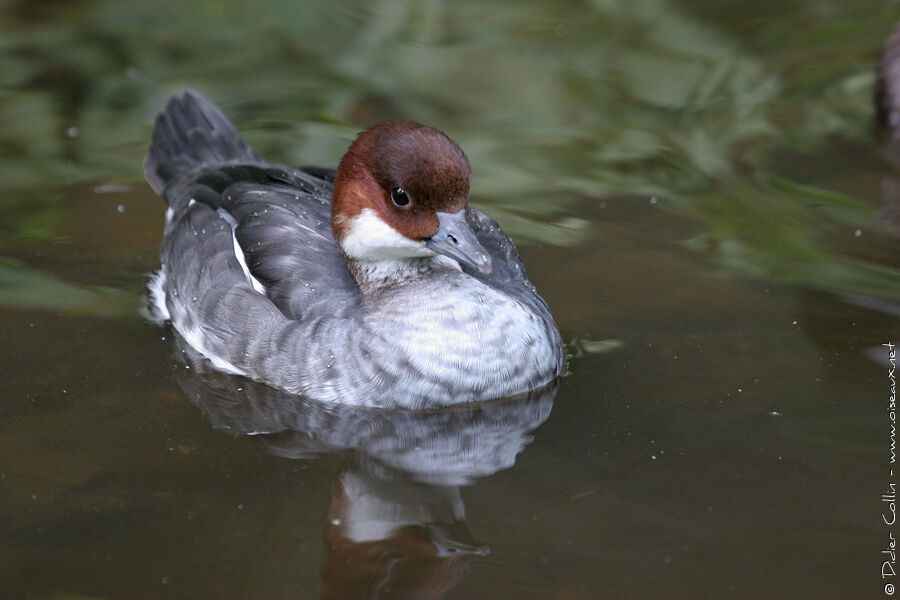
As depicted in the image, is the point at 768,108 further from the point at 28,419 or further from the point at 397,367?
the point at 28,419

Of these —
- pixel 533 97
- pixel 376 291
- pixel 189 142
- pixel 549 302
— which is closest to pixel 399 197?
pixel 376 291

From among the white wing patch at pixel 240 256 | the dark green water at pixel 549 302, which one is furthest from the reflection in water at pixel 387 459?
the white wing patch at pixel 240 256

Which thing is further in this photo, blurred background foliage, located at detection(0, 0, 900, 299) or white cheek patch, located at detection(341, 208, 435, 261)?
blurred background foliage, located at detection(0, 0, 900, 299)

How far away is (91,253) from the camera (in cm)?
718

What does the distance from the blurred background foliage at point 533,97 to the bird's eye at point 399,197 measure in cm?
204

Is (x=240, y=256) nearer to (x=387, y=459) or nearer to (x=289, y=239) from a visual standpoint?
(x=289, y=239)

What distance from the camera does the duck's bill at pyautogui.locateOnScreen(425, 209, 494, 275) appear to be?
5.43 metres

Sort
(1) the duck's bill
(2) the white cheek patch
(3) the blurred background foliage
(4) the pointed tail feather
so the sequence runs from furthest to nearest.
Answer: (3) the blurred background foliage < (4) the pointed tail feather < (2) the white cheek patch < (1) the duck's bill

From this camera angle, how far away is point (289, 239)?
20.0 ft

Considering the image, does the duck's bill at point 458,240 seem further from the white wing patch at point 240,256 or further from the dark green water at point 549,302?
the white wing patch at point 240,256

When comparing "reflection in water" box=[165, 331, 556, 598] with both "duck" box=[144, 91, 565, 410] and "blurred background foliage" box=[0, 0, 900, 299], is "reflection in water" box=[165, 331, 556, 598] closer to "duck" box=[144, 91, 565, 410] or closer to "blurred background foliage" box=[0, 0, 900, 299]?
"duck" box=[144, 91, 565, 410]

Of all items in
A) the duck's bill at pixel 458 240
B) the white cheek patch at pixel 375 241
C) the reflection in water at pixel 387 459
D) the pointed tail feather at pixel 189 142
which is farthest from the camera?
the pointed tail feather at pixel 189 142

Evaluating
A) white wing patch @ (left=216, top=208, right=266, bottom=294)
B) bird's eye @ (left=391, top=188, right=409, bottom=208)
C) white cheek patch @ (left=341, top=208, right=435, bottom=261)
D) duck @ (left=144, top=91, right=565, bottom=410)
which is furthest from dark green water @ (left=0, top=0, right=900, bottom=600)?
bird's eye @ (left=391, top=188, right=409, bottom=208)

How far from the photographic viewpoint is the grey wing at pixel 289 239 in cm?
595
